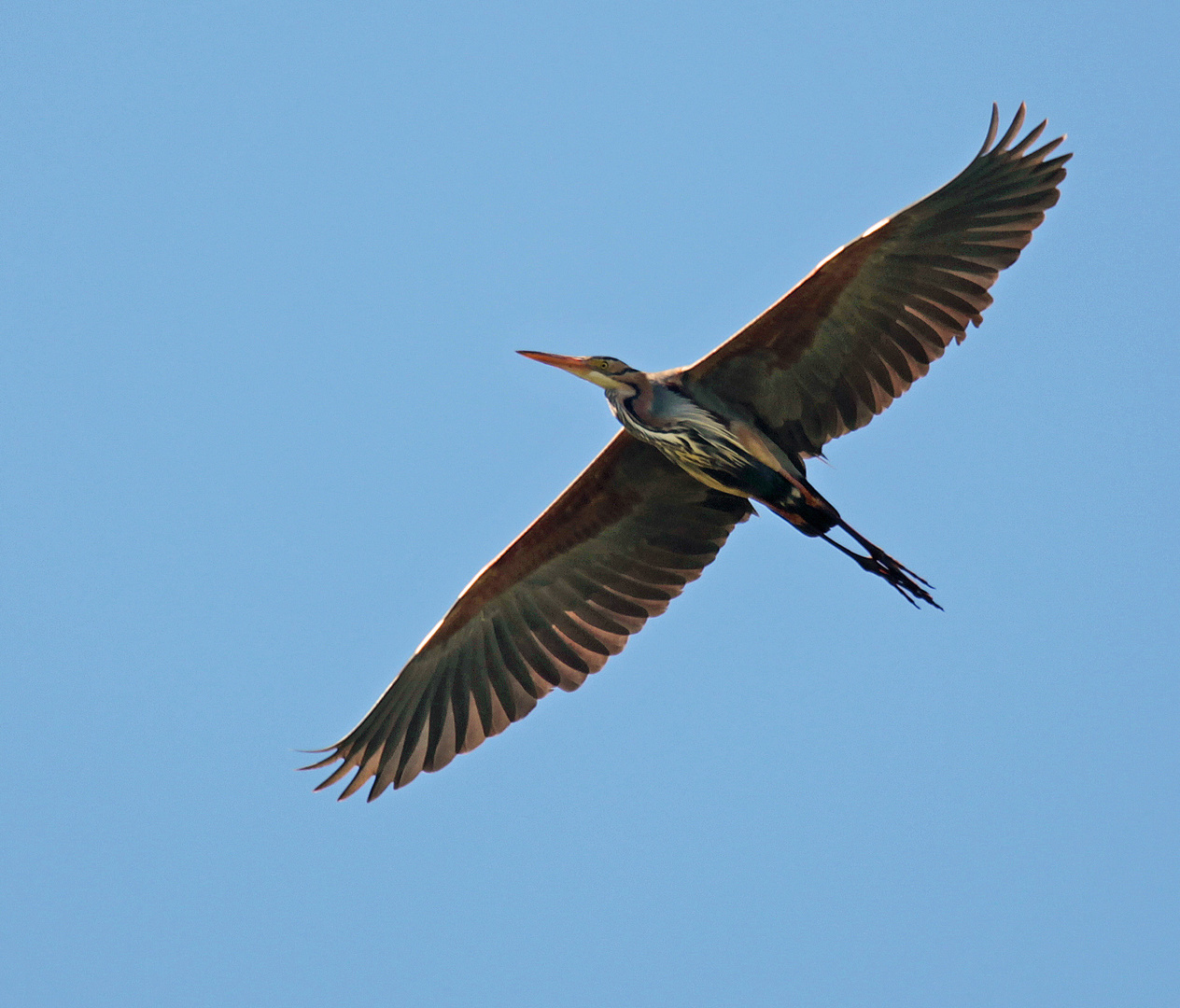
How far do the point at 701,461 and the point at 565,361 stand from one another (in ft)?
3.94

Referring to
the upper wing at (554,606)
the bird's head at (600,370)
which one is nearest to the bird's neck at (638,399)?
the bird's head at (600,370)

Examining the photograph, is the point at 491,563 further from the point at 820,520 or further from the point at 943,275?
the point at 943,275

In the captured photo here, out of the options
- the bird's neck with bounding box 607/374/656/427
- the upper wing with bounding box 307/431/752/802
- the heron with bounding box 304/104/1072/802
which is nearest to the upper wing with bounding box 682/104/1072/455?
the heron with bounding box 304/104/1072/802

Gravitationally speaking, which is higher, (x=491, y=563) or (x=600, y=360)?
(x=600, y=360)

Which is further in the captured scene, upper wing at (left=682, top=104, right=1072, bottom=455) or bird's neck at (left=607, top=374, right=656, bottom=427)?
bird's neck at (left=607, top=374, right=656, bottom=427)

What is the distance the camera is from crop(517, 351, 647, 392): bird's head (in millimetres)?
10805

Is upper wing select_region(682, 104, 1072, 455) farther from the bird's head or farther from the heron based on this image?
the bird's head

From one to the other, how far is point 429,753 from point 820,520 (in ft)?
10.3

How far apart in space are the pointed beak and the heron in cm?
2

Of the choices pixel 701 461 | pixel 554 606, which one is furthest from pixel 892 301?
pixel 554 606

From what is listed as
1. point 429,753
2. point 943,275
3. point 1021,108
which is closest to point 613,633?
point 429,753

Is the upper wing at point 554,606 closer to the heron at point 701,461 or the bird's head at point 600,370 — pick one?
the heron at point 701,461

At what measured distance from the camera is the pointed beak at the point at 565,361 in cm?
1105

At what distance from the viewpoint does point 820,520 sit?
35.2 feet
